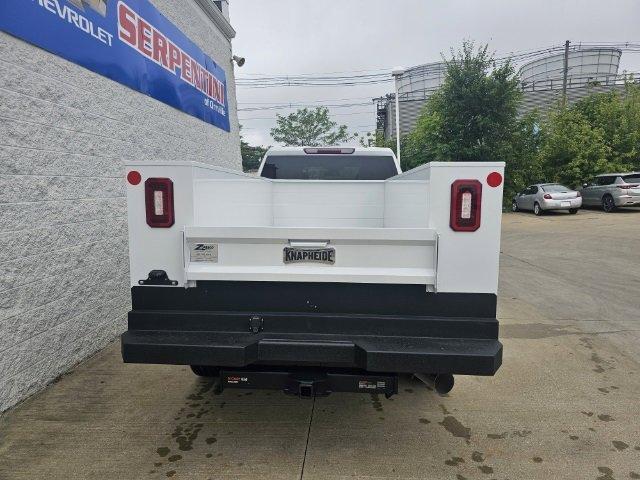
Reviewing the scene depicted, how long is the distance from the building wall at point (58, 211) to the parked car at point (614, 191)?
20.6 metres

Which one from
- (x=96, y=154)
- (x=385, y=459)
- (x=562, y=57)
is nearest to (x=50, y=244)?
(x=96, y=154)

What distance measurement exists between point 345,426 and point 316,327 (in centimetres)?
106

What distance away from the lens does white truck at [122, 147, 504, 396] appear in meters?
2.81

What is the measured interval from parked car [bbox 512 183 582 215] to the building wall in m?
18.9

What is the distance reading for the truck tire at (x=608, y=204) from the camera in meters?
20.2

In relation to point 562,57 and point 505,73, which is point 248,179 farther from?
point 562,57

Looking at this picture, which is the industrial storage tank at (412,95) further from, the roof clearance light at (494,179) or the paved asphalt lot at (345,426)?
the roof clearance light at (494,179)

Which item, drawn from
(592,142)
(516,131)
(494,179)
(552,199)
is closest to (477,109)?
(516,131)

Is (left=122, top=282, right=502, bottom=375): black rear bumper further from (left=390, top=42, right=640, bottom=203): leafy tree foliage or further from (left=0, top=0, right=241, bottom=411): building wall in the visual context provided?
(left=390, top=42, right=640, bottom=203): leafy tree foliage

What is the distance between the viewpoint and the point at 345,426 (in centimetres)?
350

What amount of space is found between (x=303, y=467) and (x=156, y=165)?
2169 mm

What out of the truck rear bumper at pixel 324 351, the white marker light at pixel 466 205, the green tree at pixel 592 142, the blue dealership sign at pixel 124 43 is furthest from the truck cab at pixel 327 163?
the green tree at pixel 592 142

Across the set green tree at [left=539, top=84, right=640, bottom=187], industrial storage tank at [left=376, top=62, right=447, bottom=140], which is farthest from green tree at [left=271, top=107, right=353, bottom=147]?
green tree at [left=539, top=84, right=640, bottom=187]

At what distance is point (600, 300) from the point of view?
7137mm
